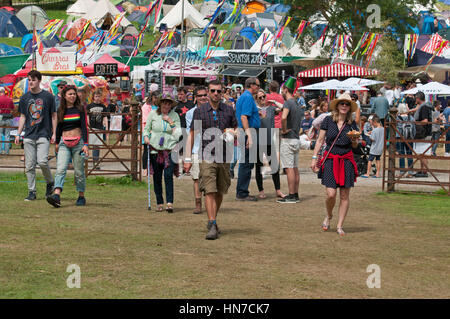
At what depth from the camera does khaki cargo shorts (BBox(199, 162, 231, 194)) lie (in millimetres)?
8531

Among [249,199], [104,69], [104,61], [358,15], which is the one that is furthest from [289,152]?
[358,15]

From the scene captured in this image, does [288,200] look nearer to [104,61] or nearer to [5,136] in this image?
[5,136]

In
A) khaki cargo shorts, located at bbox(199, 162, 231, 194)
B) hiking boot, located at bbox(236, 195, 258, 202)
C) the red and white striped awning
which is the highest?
the red and white striped awning

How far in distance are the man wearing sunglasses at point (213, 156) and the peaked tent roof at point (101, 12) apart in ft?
156

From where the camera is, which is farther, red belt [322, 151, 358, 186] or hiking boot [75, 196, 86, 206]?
hiking boot [75, 196, 86, 206]

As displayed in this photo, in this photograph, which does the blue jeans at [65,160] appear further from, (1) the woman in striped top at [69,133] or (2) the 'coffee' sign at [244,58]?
(2) the 'coffee' sign at [244,58]

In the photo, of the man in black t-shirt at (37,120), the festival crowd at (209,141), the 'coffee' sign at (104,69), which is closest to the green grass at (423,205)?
the festival crowd at (209,141)

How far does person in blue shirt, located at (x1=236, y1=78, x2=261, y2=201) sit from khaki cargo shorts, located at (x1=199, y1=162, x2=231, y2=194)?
7.95 ft

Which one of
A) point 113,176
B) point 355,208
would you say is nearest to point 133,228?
point 355,208

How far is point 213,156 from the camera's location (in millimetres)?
8609

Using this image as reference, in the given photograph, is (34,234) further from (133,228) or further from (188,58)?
(188,58)

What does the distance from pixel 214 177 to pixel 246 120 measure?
9.41 ft

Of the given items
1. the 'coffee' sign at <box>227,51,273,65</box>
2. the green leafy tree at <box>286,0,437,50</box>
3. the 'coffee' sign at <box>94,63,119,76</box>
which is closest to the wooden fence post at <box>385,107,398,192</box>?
the 'coffee' sign at <box>94,63,119,76</box>

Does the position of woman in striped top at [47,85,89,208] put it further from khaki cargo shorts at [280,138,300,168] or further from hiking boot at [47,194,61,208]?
khaki cargo shorts at [280,138,300,168]
